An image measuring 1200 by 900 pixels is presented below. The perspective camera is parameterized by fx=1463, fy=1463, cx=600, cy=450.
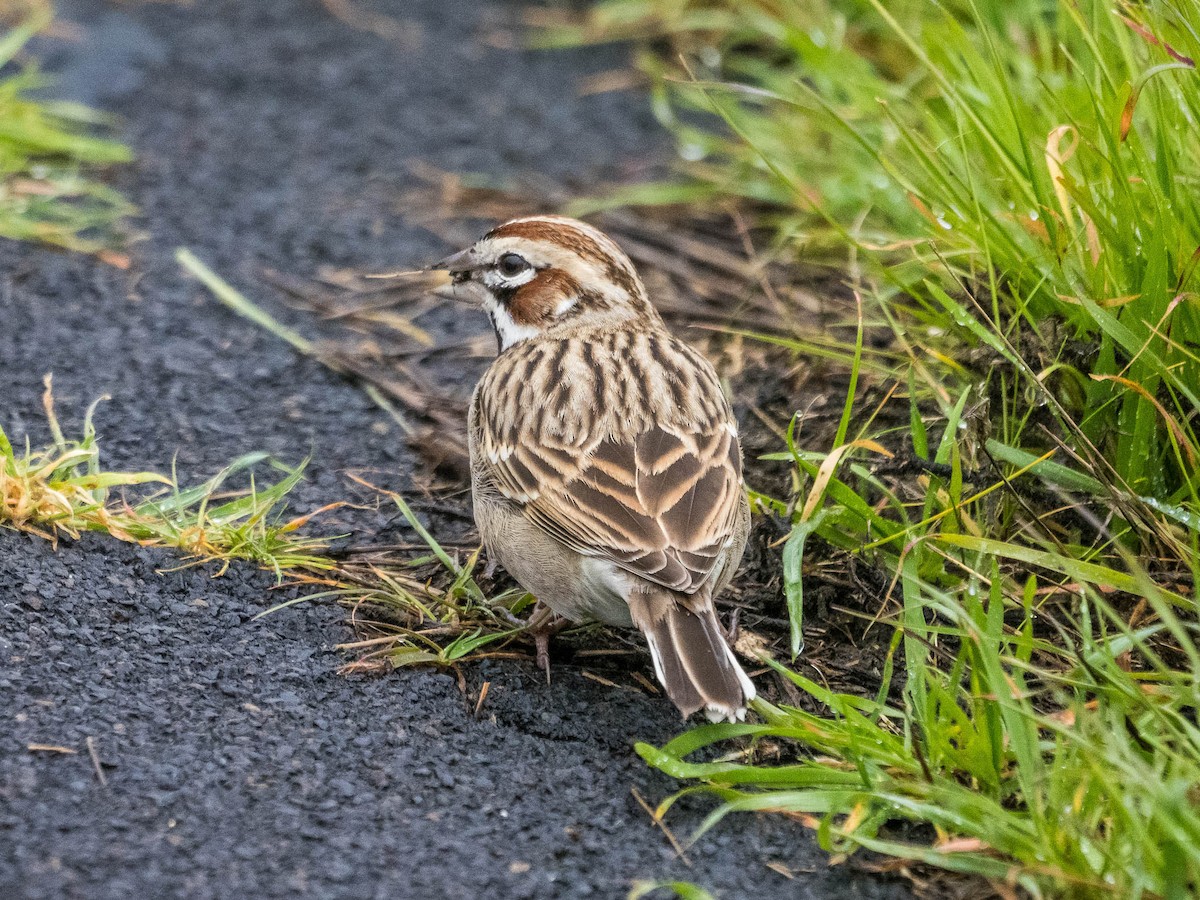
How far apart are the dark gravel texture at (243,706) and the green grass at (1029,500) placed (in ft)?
1.13

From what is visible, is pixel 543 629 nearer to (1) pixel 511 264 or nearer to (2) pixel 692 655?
(2) pixel 692 655

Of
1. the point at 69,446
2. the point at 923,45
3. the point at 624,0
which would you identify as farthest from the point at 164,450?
the point at 624,0

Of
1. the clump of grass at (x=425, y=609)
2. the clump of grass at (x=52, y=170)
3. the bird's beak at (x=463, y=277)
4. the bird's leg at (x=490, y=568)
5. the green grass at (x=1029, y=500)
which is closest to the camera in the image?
the green grass at (x=1029, y=500)

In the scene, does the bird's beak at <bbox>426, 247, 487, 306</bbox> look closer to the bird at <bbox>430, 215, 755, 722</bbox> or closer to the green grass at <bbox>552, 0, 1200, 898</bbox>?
the bird at <bbox>430, 215, 755, 722</bbox>

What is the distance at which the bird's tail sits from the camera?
13.7 ft

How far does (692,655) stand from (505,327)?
2152 millimetres

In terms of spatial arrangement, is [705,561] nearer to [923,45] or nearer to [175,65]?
[923,45]

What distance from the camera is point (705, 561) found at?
446cm

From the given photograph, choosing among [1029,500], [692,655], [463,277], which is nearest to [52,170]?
[463,277]

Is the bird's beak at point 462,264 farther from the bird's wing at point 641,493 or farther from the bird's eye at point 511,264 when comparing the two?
the bird's wing at point 641,493

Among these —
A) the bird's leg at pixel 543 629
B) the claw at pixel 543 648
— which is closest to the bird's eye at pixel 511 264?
the bird's leg at pixel 543 629

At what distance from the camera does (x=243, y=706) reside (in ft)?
14.2

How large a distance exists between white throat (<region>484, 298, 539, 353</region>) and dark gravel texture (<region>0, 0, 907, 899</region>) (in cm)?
67

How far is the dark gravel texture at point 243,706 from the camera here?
3744 millimetres
